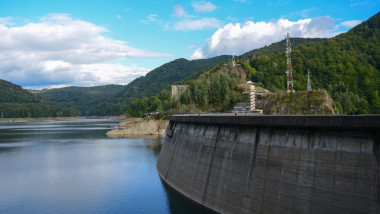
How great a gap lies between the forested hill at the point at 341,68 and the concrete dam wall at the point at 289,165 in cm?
9661

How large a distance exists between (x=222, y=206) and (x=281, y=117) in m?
8.50

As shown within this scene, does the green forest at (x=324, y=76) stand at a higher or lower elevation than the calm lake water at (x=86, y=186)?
higher

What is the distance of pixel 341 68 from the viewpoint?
13488 centimetres

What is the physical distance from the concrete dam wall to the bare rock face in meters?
53.9

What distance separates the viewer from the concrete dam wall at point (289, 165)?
15031 millimetres

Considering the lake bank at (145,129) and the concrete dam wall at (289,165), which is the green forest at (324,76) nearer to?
the lake bank at (145,129)

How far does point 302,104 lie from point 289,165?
6291 cm

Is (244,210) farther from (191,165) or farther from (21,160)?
(21,160)

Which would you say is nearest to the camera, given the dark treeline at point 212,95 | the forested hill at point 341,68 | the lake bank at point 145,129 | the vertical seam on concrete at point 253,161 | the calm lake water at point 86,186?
the vertical seam on concrete at point 253,161

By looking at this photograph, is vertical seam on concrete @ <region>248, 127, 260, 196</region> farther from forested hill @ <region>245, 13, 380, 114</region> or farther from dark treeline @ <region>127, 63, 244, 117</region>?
forested hill @ <region>245, 13, 380, 114</region>

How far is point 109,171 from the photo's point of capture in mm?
46812

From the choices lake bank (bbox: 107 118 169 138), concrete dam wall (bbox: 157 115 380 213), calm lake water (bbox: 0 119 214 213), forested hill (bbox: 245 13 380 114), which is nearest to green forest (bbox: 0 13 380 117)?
forested hill (bbox: 245 13 380 114)

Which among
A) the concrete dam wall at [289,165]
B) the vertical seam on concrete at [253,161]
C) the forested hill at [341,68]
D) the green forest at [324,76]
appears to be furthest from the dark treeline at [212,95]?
the vertical seam on concrete at [253,161]

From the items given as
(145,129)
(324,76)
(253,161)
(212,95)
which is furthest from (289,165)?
(324,76)
